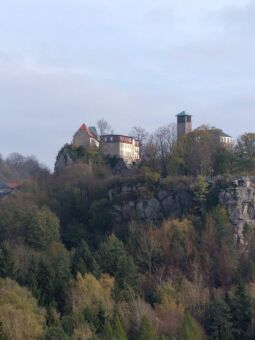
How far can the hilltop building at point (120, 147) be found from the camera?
227ft

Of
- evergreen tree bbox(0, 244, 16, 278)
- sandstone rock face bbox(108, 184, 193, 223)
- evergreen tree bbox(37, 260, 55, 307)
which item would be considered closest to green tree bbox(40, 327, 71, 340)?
evergreen tree bbox(37, 260, 55, 307)

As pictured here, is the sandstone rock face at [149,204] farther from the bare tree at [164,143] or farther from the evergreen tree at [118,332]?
the evergreen tree at [118,332]

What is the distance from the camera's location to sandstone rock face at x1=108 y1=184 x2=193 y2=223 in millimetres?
55219

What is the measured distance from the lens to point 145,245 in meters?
50.6

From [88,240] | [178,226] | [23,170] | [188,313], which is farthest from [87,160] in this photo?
[23,170]

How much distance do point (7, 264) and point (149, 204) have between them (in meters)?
11.4

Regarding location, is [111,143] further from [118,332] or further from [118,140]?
[118,332]

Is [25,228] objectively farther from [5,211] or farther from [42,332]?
[42,332]

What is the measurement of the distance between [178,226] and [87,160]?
14438 millimetres

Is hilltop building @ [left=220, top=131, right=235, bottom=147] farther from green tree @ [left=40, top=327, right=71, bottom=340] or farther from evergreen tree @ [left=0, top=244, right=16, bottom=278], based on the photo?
green tree @ [left=40, top=327, right=71, bottom=340]

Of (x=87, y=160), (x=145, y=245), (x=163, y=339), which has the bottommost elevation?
(x=163, y=339)

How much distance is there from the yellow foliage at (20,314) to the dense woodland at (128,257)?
5 centimetres

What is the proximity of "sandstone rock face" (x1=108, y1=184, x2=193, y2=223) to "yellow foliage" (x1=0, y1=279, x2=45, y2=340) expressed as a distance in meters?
13.1

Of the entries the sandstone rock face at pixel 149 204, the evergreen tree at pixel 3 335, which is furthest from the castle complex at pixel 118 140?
the evergreen tree at pixel 3 335
